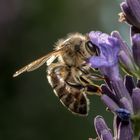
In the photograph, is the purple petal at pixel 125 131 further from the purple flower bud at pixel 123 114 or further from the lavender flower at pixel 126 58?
the lavender flower at pixel 126 58

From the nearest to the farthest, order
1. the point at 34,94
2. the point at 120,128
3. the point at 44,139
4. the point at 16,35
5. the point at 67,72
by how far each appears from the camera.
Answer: the point at 120,128
the point at 67,72
the point at 44,139
the point at 34,94
the point at 16,35

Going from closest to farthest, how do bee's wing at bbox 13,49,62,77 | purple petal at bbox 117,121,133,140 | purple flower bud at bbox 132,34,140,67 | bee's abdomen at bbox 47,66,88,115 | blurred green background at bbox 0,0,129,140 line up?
purple petal at bbox 117,121,133,140 < purple flower bud at bbox 132,34,140,67 < bee's abdomen at bbox 47,66,88,115 < bee's wing at bbox 13,49,62,77 < blurred green background at bbox 0,0,129,140

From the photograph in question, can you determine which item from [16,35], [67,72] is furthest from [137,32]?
[16,35]

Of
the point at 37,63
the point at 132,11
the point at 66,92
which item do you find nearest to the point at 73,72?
the point at 66,92

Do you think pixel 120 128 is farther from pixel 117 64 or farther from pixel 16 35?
pixel 16 35

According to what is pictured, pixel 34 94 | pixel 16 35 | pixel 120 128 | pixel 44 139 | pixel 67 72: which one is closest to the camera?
pixel 120 128

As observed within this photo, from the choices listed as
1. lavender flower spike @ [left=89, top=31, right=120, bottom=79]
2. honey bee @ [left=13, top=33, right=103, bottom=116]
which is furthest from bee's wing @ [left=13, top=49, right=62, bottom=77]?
lavender flower spike @ [left=89, top=31, right=120, bottom=79]

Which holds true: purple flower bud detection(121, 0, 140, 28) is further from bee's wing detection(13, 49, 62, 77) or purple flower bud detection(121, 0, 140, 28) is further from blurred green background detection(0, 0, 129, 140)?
blurred green background detection(0, 0, 129, 140)
